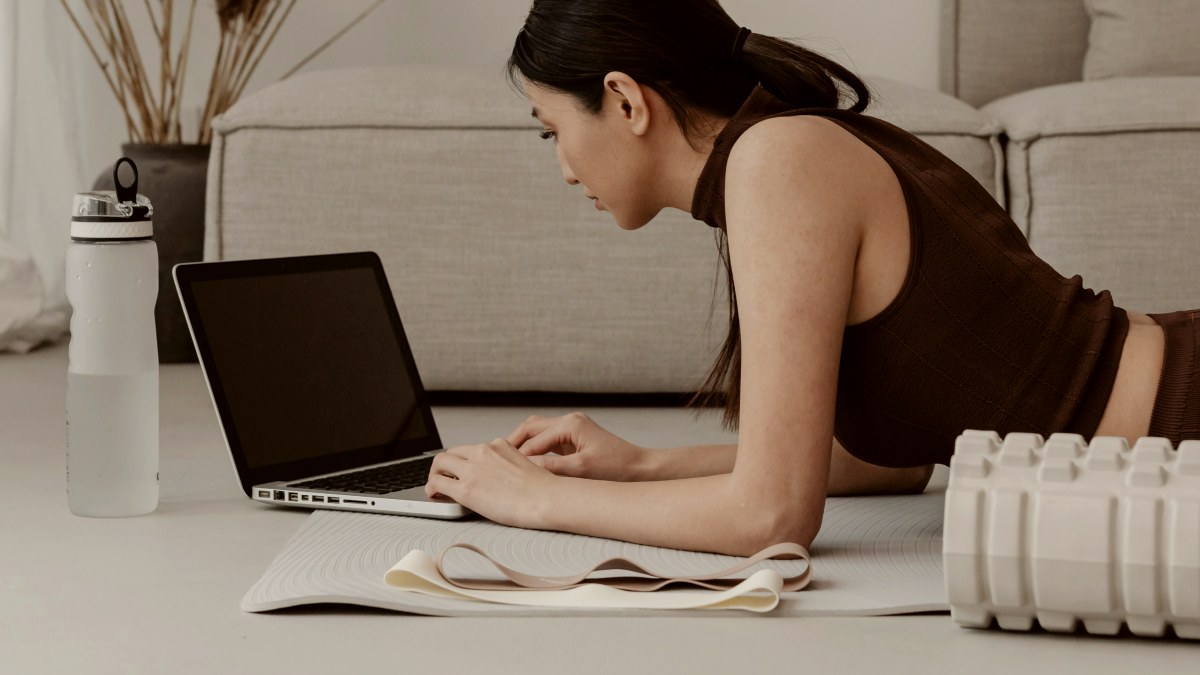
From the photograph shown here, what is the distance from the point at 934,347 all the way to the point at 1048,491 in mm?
222

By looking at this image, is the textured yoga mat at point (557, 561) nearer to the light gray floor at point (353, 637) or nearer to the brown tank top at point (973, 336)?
the light gray floor at point (353, 637)

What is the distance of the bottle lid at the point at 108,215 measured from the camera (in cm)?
133

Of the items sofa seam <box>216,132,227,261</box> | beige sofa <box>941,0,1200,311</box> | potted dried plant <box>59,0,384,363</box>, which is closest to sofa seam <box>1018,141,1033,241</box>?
beige sofa <box>941,0,1200,311</box>

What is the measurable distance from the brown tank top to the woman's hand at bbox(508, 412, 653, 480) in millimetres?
271

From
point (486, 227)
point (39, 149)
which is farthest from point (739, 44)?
point (39, 149)

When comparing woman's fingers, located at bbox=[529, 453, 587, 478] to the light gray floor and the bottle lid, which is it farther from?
the bottle lid

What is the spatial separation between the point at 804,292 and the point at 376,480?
21.1 inches

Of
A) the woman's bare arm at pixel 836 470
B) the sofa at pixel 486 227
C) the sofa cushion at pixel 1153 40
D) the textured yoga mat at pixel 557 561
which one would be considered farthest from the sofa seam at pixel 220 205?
the sofa cushion at pixel 1153 40

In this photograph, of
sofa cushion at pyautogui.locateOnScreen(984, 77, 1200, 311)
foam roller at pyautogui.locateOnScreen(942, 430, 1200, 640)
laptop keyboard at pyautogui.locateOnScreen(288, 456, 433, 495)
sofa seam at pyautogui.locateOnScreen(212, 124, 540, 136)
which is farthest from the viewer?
sofa seam at pyautogui.locateOnScreen(212, 124, 540, 136)

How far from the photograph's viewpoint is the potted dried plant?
243cm

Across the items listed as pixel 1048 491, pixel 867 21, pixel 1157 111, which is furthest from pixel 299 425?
pixel 867 21

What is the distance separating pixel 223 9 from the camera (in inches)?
105

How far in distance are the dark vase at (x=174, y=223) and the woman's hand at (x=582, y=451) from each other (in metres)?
1.18

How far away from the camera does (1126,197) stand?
76.5 inches
